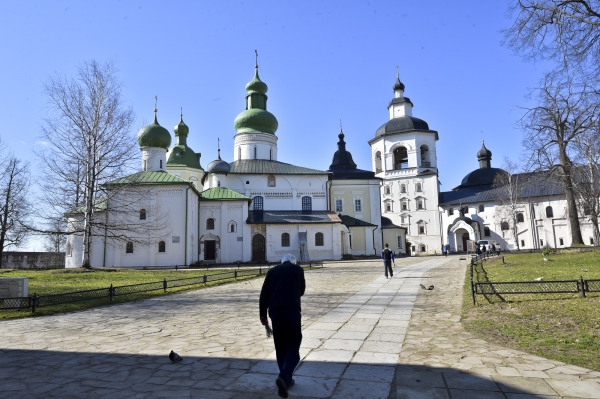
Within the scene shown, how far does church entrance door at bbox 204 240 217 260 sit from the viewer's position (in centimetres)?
3752

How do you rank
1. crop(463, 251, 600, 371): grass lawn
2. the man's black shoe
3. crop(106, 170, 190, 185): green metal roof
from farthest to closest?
crop(106, 170, 190, 185): green metal roof < crop(463, 251, 600, 371): grass lawn < the man's black shoe

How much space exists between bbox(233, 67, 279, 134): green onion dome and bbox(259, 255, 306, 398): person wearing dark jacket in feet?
141

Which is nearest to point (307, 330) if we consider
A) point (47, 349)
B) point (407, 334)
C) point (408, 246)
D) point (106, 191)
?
point (407, 334)

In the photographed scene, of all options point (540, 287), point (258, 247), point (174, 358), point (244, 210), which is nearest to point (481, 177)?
point (258, 247)

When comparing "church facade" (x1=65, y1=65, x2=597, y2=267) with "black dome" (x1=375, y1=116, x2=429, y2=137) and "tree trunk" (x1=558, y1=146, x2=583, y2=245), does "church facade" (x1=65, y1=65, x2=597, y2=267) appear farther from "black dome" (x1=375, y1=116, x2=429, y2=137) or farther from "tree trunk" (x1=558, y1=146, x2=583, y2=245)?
"tree trunk" (x1=558, y1=146, x2=583, y2=245)

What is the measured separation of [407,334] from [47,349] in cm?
606

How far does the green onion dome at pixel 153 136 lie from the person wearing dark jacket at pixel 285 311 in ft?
116

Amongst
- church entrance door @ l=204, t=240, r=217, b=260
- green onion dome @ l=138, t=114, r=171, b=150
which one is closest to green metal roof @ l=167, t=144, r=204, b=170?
green onion dome @ l=138, t=114, r=171, b=150

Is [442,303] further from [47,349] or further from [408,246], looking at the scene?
[408,246]

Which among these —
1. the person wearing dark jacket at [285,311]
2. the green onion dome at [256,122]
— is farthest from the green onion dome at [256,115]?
the person wearing dark jacket at [285,311]

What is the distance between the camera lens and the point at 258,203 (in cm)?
4228

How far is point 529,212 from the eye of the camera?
57406 mm

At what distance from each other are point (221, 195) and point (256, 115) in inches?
502

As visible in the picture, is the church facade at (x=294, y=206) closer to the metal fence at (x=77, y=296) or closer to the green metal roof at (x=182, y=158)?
the green metal roof at (x=182, y=158)
